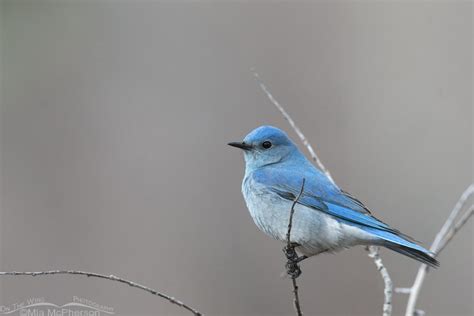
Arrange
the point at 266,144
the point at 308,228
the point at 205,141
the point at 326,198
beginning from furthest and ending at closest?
the point at 205,141, the point at 266,144, the point at 326,198, the point at 308,228

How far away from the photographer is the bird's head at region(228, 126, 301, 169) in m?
5.07

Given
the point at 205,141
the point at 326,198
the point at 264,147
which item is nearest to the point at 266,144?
the point at 264,147

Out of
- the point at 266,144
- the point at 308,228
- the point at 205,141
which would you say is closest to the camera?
the point at 308,228

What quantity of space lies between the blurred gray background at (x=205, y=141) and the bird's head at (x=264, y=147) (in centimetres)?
207

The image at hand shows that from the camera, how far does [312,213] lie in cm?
454

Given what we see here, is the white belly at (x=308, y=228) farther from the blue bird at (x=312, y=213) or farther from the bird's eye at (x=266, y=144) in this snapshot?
the bird's eye at (x=266, y=144)

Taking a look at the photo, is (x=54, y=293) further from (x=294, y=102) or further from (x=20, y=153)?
(x=294, y=102)

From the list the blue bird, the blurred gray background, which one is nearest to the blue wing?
the blue bird

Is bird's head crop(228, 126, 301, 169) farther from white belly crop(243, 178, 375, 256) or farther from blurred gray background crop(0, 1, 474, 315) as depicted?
blurred gray background crop(0, 1, 474, 315)

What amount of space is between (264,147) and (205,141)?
2.62 meters

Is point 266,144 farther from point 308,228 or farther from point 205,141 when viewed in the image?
point 205,141

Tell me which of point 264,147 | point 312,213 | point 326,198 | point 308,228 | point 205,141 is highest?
point 205,141

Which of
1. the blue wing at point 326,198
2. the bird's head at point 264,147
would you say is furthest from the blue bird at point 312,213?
the bird's head at point 264,147

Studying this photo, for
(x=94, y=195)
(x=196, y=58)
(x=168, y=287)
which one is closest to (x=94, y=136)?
(x=94, y=195)
